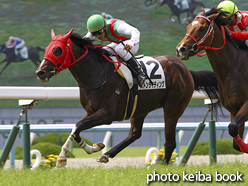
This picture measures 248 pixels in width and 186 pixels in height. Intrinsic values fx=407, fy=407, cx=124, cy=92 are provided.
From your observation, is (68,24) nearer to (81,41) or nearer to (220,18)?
(81,41)

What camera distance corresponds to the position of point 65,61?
3941 mm

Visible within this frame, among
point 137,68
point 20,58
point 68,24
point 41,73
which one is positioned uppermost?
point 41,73

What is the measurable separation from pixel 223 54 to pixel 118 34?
3.64ft

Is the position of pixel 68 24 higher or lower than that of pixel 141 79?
lower

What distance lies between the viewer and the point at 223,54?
4.18m

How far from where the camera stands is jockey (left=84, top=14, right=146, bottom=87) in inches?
161

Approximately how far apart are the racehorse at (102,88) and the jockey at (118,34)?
145 millimetres

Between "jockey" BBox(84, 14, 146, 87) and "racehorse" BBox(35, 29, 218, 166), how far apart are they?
0.48 feet

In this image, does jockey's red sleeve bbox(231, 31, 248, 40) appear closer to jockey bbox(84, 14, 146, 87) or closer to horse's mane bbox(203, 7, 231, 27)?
horse's mane bbox(203, 7, 231, 27)

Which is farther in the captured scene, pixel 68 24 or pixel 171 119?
pixel 68 24

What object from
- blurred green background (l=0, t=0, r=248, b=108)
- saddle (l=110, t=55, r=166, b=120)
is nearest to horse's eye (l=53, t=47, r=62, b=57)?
saddle (l=110, t=55, r=166, b=120)

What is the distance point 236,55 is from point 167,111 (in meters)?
0.98

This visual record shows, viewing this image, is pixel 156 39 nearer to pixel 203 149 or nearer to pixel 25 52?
pixel 25 52

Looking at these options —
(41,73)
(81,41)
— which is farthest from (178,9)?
(41,73)
